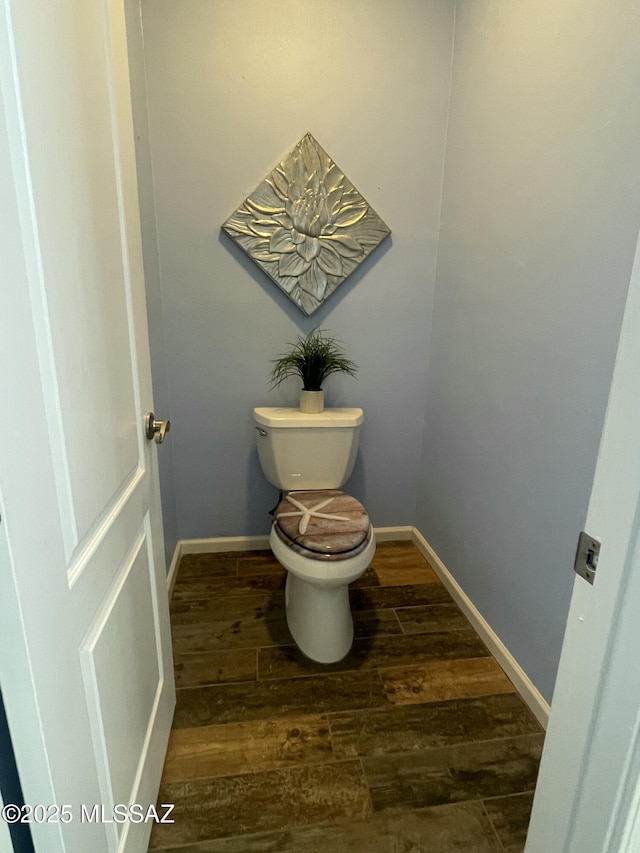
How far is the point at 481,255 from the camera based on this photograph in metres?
1.63

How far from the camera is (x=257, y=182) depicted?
1.81 meters

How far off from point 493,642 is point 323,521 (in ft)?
2.46

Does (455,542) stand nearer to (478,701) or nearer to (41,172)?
(478,701)

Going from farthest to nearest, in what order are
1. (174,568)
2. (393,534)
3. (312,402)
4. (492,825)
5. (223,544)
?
(393,534) → (223,544) → (174,568) → (312,402) → (492,825)

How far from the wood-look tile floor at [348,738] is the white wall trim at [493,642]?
0.03 metres

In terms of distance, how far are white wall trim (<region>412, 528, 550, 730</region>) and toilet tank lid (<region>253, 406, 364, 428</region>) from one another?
2.53 feet

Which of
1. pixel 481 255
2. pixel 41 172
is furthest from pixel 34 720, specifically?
pixel 481 255

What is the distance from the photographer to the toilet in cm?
145

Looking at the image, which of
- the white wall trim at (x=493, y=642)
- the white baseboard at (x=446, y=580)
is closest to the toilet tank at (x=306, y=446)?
the white baseboard at (x=446, y=580)

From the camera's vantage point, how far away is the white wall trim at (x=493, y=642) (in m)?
1.38

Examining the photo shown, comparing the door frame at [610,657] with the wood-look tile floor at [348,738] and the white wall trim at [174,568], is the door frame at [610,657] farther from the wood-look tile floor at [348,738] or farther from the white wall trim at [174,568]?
the white wall trim at [174,568]

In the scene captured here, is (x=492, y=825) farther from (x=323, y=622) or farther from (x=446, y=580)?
(x=446, y=580)

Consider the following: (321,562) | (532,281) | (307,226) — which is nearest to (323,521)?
(321,562)

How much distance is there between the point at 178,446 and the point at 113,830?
140 cm
